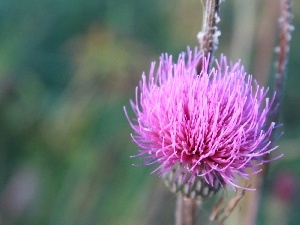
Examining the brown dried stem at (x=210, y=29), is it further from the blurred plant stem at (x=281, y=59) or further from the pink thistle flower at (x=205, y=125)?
the blurred plant stem at (x=281, y=59)

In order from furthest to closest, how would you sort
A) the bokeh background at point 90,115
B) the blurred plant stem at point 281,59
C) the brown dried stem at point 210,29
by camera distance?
the bokeh background at point 90,115 → the blurred plant stem at point 281,59 → the brown dried stem at point 210,29

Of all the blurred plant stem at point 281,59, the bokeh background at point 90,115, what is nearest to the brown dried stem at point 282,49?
the blurred plant stem at point 281,59

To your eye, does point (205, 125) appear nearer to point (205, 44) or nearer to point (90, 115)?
point (205, 44)

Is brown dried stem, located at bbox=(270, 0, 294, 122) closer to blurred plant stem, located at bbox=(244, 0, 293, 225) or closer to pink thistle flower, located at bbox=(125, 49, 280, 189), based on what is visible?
blurred plant stem, located at bbox=(244, 0, 293, 225)

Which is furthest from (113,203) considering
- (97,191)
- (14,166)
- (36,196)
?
(14,166)

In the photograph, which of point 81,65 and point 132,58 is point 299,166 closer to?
point 132,58

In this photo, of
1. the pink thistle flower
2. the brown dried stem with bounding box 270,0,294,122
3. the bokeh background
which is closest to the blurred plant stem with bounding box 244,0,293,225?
the brown dried stem with bounding box 270,0,294,122
